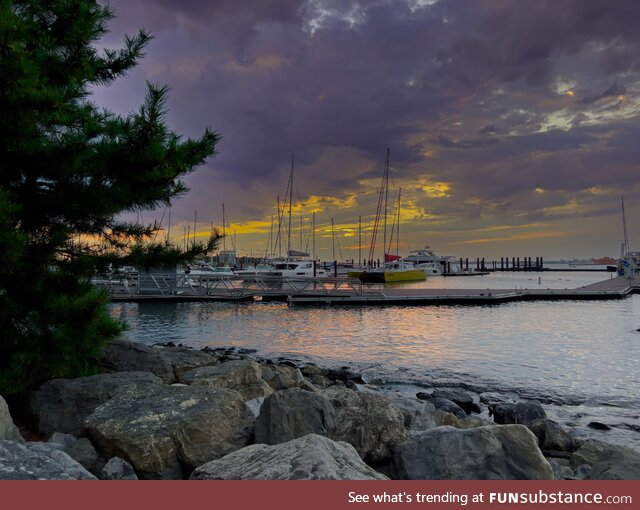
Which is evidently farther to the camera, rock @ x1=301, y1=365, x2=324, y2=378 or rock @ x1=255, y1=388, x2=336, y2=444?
rock @ x1=301, y1=365, x2=324, y2=378

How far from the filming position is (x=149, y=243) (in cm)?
905

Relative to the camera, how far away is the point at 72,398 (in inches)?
258

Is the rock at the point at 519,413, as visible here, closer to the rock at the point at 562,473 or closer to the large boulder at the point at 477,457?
the rock at the point at 562,473

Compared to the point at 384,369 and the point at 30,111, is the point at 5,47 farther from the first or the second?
the point at 384,369

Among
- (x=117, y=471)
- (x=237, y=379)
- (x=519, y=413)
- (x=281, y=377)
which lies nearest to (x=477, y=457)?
(x=117, y=471)

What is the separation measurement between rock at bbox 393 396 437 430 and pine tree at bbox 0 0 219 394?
447 cm

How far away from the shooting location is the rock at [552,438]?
8008 millimetres

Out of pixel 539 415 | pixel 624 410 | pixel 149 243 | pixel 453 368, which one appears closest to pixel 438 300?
pixel 453 368

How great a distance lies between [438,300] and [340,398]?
107 feet

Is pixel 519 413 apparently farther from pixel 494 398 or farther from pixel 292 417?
pixel 292 417

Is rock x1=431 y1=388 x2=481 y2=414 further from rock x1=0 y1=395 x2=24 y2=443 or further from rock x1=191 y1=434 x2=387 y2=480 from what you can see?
rock x1=0 y1=395 x2=24 y2=443

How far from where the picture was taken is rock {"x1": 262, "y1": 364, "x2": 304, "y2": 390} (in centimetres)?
1045

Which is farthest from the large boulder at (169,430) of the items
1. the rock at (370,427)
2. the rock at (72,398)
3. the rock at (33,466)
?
the rock at (370,427)

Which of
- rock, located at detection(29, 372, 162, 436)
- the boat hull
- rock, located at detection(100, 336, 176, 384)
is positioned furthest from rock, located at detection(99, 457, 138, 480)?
the boat hull
